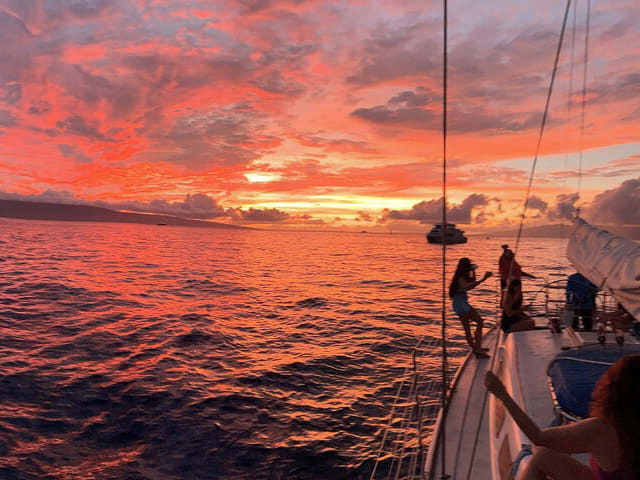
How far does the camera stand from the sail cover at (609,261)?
5040mm

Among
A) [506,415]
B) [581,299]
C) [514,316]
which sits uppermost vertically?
[581,299]

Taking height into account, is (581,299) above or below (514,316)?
above

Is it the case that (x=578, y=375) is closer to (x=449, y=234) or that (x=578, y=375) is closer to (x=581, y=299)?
(x=581, y=299)

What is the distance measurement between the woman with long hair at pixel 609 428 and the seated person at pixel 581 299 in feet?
23.9

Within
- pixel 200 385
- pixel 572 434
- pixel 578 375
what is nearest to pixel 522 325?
pixel 578 375

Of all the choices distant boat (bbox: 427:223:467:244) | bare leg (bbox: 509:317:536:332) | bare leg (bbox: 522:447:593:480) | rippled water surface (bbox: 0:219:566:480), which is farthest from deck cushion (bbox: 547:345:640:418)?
distant boat (bbox: 427:223:467:244)

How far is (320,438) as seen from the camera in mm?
7797

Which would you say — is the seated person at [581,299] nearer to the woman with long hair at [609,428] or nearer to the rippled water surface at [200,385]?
the rippled water surface at [200,385]

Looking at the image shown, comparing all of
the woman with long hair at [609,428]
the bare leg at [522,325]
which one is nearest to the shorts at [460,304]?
the bare leg at [522,325]

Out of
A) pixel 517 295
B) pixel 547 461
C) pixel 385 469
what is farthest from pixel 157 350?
pixel 547 461

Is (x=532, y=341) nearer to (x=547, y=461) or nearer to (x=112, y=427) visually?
(x=547, y=461)

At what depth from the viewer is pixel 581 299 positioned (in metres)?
9.16

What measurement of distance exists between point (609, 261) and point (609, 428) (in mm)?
4718

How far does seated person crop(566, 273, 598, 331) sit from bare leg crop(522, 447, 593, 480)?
7.00 metres
